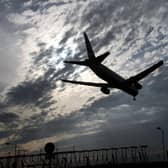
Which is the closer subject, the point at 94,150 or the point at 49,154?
the point at 49,154

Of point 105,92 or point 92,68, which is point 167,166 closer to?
point 105,92

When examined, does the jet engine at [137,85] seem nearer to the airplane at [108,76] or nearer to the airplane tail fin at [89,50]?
the airplane at [108,76]

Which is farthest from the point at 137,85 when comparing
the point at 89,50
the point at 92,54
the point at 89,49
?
the point at 89,49

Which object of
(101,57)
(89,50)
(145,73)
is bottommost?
(145,73)

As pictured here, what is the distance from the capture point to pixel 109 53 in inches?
2261

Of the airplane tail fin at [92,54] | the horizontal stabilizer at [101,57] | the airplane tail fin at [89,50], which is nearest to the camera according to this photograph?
the horizontal stabilizer at [101,57]

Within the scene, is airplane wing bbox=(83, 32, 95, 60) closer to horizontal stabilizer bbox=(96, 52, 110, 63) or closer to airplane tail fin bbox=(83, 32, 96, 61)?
airplane tail fin bbox=(83, 32, 96, 61)

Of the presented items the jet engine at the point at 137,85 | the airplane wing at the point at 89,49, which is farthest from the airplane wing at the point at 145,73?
the airplane wing at the point at 89,49

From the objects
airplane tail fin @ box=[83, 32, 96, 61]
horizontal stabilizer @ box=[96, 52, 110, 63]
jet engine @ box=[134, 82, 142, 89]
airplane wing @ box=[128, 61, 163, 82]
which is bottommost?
jet engine @ box=[134, 82, 142, 89]

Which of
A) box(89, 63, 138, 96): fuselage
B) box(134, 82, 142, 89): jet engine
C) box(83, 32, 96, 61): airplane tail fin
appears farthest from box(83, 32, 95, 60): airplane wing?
box(134, 82, 142, 89): jet engine

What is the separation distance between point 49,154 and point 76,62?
40.0 m

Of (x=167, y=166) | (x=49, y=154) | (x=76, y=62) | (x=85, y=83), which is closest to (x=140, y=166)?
(x=167, y=166)

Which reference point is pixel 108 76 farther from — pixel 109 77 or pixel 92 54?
pixel 92 54

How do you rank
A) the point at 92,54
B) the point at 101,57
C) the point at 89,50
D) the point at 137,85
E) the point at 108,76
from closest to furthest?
1. the point at 101,57
2. the point at 108,76
3. the point at 137,85
4. the point at 92,54
5. the point at 89,50
